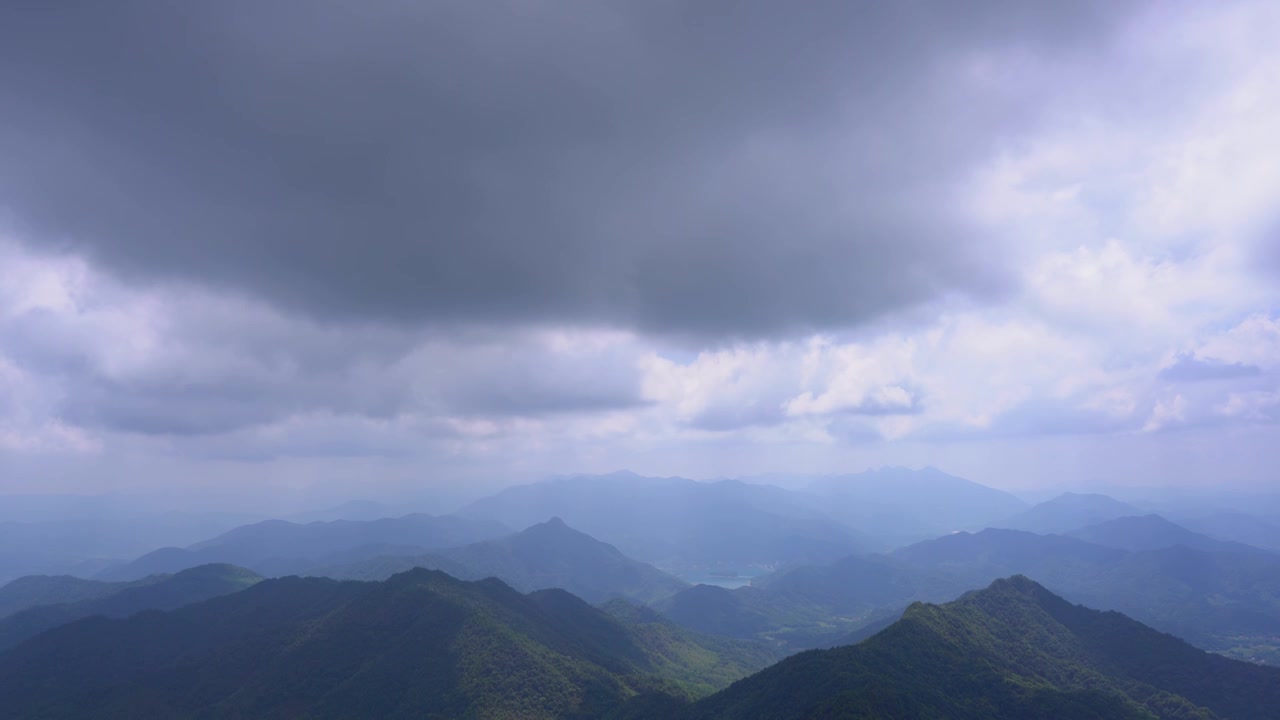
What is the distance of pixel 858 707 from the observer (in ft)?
229

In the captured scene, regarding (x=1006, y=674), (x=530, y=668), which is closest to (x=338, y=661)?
(x=530, y=668)

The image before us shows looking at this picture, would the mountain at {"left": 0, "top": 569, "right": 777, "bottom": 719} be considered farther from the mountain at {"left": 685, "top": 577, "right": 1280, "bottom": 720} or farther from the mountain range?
the mountain at {"left": 685, "top": 577, "right": 1280, "bottom": 720}

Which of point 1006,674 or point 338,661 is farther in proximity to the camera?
point 338,661

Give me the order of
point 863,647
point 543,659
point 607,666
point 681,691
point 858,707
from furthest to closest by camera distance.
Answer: point 607,666 < point 681,691 < point 543,659 < point 863,647 < point 858,707

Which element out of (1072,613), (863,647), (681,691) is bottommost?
(681,691)

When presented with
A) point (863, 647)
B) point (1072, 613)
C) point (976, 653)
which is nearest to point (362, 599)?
point (863, 647)

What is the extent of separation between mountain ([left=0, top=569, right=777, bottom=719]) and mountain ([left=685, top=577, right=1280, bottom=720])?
31.5 meters

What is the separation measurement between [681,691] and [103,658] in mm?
145856

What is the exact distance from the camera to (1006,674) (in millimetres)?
89750

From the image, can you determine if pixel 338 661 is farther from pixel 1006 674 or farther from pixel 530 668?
pixel 1006 674

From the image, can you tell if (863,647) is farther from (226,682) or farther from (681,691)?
(226,682)

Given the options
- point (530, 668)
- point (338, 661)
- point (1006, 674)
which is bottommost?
point (530, 668)

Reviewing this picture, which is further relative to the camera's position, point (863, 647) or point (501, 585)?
point (501, 585)

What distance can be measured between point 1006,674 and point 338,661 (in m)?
126
